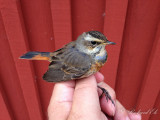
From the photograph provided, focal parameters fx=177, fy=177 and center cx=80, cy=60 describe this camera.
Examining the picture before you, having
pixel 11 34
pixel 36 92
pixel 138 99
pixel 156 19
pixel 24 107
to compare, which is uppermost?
pixel 156 19

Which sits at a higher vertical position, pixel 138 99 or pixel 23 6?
pixel 23 6

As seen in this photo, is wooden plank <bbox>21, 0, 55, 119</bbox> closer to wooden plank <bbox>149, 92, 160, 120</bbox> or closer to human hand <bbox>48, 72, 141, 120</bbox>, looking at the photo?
human hand <bbox>48, 72, 141, 120</bbox>

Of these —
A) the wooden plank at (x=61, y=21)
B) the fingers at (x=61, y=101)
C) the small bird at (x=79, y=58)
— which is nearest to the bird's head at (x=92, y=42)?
the small bird at (x=79, y=58)

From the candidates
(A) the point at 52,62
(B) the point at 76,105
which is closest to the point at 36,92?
(A) the point at 52,62

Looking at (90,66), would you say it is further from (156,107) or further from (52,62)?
(156,107)

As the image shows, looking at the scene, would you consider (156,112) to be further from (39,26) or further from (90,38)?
(39,26)

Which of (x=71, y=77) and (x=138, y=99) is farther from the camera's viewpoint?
(x=138, y=99)

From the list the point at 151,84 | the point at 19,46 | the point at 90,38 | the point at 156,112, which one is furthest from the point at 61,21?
the point at 156,112
